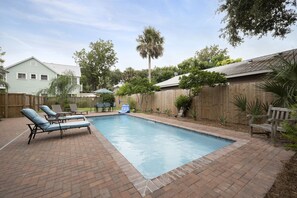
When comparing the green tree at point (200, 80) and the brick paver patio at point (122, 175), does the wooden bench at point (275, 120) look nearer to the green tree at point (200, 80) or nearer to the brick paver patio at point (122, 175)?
the brick paver patio at point (122, 175)

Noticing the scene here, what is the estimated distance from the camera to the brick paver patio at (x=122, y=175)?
2.27m

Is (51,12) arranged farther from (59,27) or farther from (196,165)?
(196,165)

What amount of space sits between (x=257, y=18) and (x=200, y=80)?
401cm

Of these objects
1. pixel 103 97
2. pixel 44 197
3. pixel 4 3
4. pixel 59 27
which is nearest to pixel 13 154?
pixel 44 197

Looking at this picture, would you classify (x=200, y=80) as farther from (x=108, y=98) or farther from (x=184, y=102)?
(x=108, y=98)

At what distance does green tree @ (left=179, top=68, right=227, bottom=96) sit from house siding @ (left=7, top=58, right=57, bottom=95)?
23.0 m

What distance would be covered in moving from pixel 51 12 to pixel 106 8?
341 centimetres

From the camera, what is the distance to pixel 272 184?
2365mm

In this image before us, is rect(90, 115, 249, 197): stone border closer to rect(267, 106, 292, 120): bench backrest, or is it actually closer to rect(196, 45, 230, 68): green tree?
rect(267, 106, 292, 120): bench backrest

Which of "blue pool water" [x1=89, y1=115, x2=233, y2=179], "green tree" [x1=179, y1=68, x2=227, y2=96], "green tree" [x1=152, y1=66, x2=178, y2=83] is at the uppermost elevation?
"green tree" [x1=152, y1=66, x2=178, y2=83]

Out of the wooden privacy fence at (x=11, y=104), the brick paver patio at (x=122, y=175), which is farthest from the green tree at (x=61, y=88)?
the brick paver patio at (x=122, y=175)

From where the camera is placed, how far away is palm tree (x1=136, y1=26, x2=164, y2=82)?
22.9 m

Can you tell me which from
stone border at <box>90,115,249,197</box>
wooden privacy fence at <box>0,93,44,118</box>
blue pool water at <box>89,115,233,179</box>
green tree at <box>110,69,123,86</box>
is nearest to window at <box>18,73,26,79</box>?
wooden privacy fence at <box>0,93,44,118</box>

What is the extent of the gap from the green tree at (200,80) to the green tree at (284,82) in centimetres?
262
